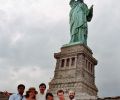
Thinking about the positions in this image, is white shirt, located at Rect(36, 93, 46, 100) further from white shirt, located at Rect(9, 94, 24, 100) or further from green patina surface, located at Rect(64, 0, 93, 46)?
green patina surface, located at Rect(64, 0, 93, 46)

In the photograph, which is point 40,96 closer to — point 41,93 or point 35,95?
point 41,93

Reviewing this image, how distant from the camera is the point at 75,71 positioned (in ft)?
121

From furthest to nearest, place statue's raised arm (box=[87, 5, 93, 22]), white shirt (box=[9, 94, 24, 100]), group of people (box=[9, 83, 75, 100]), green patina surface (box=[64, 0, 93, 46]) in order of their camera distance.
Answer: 1. statue's raised arm (box=[87, 5, 93, 22])
2. green patina surface (box=[64, 0, 93, 46])
3. white shirt (box=[9, 94, 24, 100])
4. group of people (box=[9, 83, 75, 100])

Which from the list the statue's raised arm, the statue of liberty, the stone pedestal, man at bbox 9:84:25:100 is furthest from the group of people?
the statue's raised arm

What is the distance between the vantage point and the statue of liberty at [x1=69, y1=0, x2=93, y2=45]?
133 feet

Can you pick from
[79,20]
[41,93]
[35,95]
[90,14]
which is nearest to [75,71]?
[79,20]

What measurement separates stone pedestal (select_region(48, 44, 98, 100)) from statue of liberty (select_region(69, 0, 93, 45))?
186cm

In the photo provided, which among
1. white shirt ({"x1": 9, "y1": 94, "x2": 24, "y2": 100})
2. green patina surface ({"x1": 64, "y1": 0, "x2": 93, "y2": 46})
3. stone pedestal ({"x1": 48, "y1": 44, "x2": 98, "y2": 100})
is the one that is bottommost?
white shirt ({"x1": 9, "y1": 94, "x2": 24, "y2": 100})

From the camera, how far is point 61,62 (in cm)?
3928

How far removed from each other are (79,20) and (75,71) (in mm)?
8493

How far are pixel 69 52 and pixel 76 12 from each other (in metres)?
7.08

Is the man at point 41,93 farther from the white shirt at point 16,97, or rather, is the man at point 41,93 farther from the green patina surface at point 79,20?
the green patina surface at point 79,20

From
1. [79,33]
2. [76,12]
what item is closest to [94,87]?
[79,33]

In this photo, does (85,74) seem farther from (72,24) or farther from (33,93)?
(33,93)
